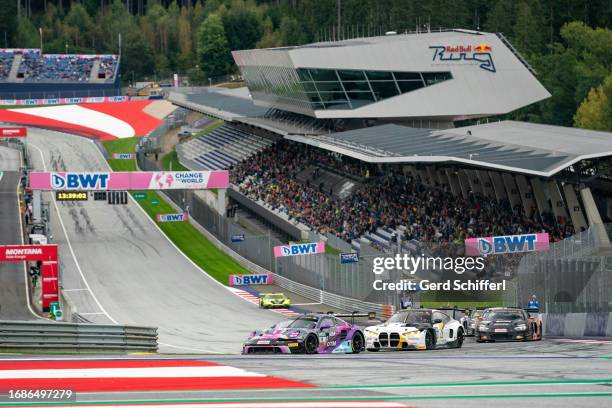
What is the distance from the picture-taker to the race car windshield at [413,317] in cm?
3475

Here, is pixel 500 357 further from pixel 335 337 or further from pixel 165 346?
pixel 165 346

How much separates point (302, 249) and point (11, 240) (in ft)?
81.0

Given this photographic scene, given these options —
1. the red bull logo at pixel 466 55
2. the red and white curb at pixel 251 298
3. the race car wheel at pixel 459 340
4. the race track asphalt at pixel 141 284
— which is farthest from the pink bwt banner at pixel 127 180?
the race car wheel at pixel 459 340

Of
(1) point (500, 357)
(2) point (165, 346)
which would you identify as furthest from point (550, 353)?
(2) point (165, 346)

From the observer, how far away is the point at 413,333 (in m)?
33.8

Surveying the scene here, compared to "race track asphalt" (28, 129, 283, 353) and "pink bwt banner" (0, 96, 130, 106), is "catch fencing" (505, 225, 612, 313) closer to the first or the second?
"race track asphalt" (28, 129, 283, 353)

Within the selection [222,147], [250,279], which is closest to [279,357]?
[250,279]

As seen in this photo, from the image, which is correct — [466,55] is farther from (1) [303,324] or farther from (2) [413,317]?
(1) [303,324]

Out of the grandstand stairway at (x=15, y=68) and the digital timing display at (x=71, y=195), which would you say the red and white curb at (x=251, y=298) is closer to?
the digital timing display at (x=71, y=195)

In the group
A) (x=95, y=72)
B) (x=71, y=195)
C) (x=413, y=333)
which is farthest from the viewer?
(x=95, y=72)

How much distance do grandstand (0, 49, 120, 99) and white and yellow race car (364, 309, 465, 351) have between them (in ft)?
470

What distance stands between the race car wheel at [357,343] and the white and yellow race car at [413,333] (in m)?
0.50

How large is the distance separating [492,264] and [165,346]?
12.8m

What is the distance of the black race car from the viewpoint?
3703 cm
